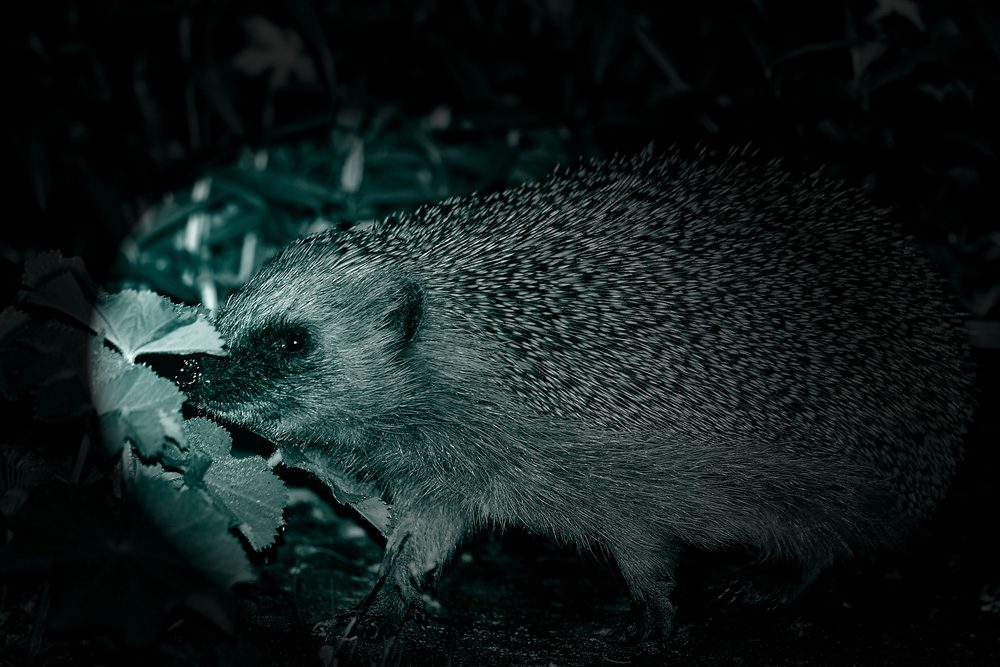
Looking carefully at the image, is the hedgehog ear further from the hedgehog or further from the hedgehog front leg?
the hedgehog front leg

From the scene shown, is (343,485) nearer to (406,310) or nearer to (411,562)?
(411,562)

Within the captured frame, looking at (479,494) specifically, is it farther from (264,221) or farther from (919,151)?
(919,151)

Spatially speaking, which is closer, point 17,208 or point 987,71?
point 17,208

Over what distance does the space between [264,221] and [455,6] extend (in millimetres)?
908

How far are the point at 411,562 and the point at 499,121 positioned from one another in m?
1.31

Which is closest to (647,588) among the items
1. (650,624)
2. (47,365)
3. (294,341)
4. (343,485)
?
(650,624)

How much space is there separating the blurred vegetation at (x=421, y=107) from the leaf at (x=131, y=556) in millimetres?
983

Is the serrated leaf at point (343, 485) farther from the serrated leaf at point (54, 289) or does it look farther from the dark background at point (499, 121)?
the serrated leaf at point (54, 289)

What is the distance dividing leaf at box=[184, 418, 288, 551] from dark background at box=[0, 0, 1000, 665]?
15.0 inches

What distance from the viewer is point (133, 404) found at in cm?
119

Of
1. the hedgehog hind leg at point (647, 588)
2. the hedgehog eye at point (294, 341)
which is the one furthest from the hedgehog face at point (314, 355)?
the hedgehog hind leg at point (647, 588)

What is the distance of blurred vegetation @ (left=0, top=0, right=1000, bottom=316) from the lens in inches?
75.2

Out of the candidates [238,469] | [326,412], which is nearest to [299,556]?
[326,412]

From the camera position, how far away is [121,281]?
1919 mm
